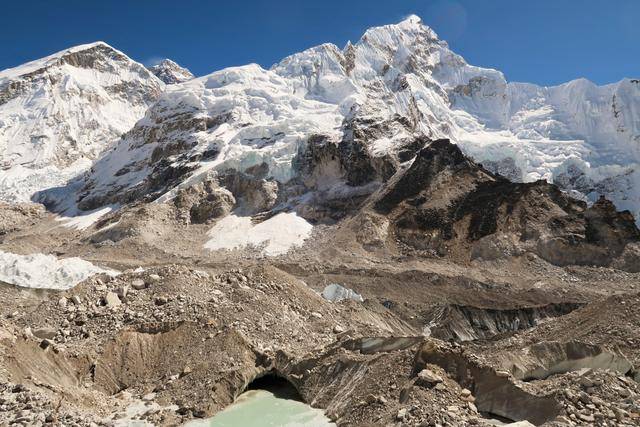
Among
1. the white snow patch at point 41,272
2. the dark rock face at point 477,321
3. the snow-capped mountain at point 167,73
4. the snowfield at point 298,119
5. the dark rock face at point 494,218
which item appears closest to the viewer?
the white snow patch at point 41,272

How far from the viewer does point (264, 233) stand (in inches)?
2768

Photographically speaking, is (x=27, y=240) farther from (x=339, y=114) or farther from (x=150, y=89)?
(x=150, y=89)

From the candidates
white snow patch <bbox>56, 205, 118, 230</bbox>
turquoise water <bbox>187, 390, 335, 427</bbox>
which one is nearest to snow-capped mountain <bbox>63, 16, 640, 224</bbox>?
white snow patch <bbox>56, 205, 118, 230</bbox>

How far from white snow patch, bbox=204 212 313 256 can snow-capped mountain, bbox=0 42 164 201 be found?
4932 centimetres

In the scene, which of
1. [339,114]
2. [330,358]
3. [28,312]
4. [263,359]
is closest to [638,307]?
[330,358]

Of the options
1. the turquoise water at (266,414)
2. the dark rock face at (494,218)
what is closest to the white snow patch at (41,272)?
the turquoise water at (266,414)

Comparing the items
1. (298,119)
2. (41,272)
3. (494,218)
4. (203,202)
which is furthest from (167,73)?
(41,272)

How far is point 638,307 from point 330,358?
32.3ft

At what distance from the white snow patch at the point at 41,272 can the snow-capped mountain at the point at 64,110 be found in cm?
7888

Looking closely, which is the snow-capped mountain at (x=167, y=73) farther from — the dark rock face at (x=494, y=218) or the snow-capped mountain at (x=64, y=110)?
the dark rock face at (x=494, y=218)

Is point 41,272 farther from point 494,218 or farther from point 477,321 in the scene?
point 494,218

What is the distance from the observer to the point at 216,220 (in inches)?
3031

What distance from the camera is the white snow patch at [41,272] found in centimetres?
3047

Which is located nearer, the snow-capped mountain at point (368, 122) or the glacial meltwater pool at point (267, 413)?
the glacial meltwater pool at point (267, 413)
